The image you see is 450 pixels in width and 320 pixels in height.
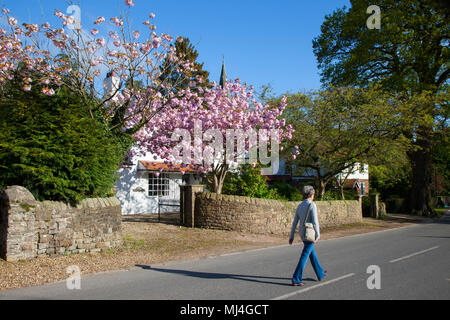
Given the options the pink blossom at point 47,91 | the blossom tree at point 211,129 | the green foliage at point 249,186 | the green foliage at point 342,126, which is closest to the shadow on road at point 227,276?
the pink blossom at point 47,91

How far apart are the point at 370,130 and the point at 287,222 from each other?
7.65m

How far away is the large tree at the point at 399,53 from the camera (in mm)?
23203

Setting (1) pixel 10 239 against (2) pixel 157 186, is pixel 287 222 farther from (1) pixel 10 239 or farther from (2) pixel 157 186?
(1) pixel 10 239

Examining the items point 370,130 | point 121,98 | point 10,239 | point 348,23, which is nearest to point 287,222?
point 370,130

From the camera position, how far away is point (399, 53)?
24.1 meters

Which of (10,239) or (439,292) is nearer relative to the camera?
(439,292)

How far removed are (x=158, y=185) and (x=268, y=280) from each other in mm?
15789

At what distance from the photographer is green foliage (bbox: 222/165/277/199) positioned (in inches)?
641

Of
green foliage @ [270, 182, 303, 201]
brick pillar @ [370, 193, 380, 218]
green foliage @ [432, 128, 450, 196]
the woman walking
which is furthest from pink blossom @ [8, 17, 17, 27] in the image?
green foliage @ [432, 128, 450, 196]

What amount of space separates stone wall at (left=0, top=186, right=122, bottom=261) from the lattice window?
1111 centimetres

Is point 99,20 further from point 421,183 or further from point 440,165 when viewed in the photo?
point 440,165

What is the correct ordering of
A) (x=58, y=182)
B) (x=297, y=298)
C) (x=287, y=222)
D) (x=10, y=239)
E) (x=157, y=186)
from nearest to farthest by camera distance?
(x=297, y=298)
(x=10, y=239)
(x=58, y=182)
(x=287, y=222)
(x=157, y=186)

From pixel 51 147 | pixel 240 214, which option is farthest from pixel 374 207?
pixel 51 147

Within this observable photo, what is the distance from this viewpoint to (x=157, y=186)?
72.0ft
